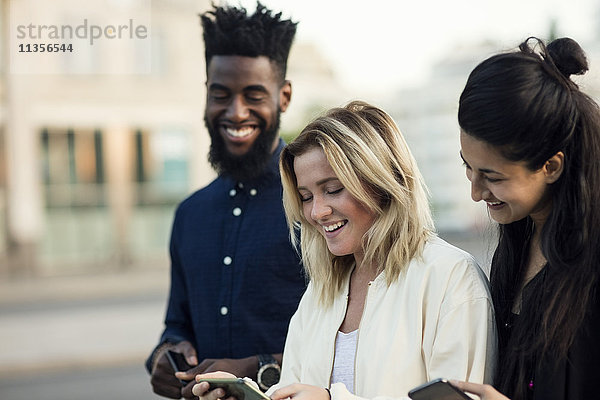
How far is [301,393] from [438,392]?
449mm

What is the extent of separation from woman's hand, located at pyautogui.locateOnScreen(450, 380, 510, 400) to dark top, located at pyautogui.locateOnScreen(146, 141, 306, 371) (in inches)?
46.4

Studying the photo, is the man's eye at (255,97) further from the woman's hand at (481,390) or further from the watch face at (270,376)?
the woman's hand at (481,390)

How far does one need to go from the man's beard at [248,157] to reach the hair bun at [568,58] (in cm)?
137

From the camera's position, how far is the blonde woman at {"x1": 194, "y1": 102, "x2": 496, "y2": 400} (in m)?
2.05

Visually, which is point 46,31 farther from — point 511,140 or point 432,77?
point 432,77

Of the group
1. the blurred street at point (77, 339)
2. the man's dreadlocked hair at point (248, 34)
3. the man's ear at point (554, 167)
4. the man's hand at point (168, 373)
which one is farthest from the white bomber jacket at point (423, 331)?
the blurred street at point (77, 339)

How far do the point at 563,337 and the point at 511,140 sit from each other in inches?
19.0

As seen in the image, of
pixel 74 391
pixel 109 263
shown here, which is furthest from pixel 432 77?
pixel 74 391

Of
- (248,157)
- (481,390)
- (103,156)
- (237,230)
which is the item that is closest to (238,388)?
(481,390)

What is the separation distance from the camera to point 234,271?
3053mm

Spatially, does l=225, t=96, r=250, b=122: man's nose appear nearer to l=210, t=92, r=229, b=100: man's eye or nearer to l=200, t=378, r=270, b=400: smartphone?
l=210, t=92, r=229, b=100: man's eye

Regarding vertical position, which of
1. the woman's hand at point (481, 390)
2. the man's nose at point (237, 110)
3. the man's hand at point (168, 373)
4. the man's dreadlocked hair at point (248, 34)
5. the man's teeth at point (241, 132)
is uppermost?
the man's dreadlocked hair at point (248, 34)

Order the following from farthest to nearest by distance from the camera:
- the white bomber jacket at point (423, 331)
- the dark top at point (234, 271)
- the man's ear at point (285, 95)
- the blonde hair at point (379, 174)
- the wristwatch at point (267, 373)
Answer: the man's ear at point (285, 95) < the dark top at point (234, 271) < the wristwatch at point (267, 373) < the blonde hair at point (379, 174) < the white bomber jacket at point (423, 331)

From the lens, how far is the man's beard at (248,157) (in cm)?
312
